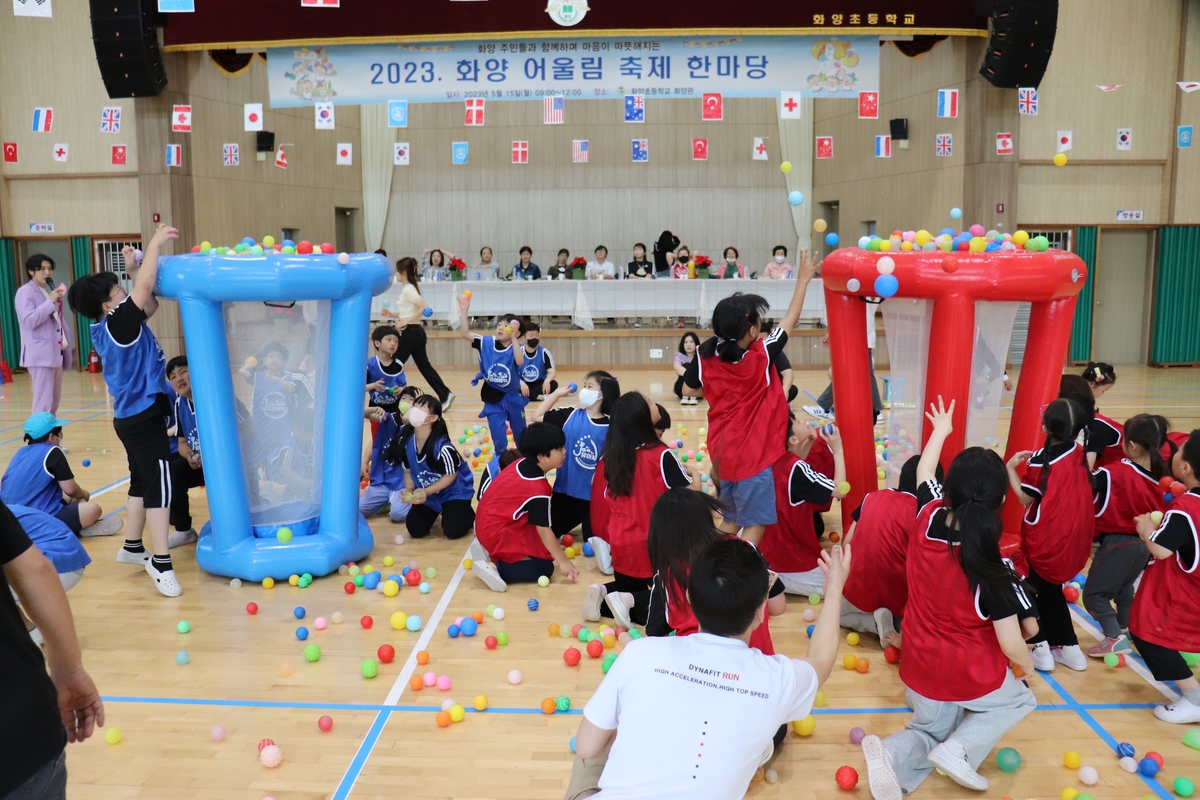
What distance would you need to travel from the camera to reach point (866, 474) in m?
4.54

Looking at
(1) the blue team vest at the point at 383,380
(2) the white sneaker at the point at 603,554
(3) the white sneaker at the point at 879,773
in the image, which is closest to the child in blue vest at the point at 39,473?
(1) the blue team vest at the point at 383,380

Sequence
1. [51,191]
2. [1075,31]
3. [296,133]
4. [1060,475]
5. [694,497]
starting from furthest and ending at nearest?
1. [296,133]
2. [51,191]
3. [1075,31]
4. [1060,475]
5. [694,497]

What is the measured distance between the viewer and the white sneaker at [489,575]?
4418 mm

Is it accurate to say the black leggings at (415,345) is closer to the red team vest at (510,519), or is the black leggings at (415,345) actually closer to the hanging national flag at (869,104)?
the red team vest at (510,519)

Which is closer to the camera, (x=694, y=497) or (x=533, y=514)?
(x=694, y=497)

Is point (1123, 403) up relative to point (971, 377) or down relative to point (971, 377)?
down

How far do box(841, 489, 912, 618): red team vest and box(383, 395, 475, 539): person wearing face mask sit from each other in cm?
241

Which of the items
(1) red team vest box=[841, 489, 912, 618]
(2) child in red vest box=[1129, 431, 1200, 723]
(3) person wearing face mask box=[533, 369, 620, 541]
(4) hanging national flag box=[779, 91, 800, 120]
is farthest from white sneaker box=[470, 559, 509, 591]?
(4) hanging national flag box=[779, 91, 800, 120]

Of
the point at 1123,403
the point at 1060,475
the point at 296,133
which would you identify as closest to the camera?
the point at 1060,475

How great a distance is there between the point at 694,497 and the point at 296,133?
1326cm

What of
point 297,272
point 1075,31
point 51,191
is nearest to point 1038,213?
point 1075,31

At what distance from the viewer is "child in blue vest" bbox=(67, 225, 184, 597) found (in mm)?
4324

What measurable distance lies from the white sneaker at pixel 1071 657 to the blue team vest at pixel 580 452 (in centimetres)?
224

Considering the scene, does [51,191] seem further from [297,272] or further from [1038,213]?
[1038,213]
